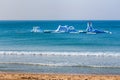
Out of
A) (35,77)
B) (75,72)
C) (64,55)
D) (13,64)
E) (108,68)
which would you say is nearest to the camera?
(35,77)

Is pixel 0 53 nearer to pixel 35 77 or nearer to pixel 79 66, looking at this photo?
pixel 79 66

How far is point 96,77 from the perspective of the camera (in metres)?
19.3

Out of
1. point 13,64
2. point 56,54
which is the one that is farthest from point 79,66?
point 56,54

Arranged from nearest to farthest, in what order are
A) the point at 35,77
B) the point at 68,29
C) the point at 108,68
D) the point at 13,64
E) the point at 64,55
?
the point at 35,77, the point at 108,68, the point at 13,64, the point at 64,55, the point at 68,29

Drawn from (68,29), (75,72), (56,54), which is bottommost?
(68,29)

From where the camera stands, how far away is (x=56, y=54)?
32594mm

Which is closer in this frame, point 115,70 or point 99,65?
point 115,70

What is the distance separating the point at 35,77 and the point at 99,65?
6.74 metres

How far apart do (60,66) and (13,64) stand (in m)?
3.16

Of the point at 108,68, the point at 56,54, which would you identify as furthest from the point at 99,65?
the point at 56,54

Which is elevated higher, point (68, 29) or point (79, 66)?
point (79, 66)

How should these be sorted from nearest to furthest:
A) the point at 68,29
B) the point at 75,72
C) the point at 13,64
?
the point at 75,72, the point at 13,64, the point at 68,29

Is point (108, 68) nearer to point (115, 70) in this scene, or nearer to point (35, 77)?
point (115, 70)

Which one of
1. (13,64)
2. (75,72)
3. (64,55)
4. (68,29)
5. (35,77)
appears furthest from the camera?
(68,29)
